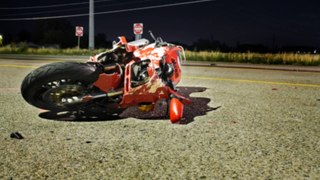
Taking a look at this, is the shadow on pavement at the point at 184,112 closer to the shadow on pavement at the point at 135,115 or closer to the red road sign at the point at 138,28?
the shadow on pavement at the point at 135,115

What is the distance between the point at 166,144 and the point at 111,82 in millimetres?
1398

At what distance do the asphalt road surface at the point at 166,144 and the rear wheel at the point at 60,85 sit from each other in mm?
237

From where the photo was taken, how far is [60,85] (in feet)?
13.5

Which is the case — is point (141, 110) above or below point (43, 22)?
below

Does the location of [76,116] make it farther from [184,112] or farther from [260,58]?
[260,58]

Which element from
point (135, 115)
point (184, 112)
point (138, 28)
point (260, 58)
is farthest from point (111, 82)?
point (138, 28)

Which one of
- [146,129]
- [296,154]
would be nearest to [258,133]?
[296,154]

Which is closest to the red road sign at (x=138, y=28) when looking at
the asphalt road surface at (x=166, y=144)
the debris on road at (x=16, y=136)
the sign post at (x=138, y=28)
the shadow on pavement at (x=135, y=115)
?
the sign post at (x=138, y=28)

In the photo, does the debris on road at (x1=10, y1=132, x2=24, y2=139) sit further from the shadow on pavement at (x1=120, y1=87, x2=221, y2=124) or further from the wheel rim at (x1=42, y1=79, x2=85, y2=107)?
the shadow on pavement at (x1=120, y1=87, x2=221, y2=124)

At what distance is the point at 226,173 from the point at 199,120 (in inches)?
72.2

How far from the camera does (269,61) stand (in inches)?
838

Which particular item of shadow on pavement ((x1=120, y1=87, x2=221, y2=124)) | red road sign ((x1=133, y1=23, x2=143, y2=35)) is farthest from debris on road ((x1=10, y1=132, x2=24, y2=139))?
red road sign ((x1=133, y1=23, x2=143, y2=35))

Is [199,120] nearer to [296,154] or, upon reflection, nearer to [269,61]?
[296,154]

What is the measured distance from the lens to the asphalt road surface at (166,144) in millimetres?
2635
